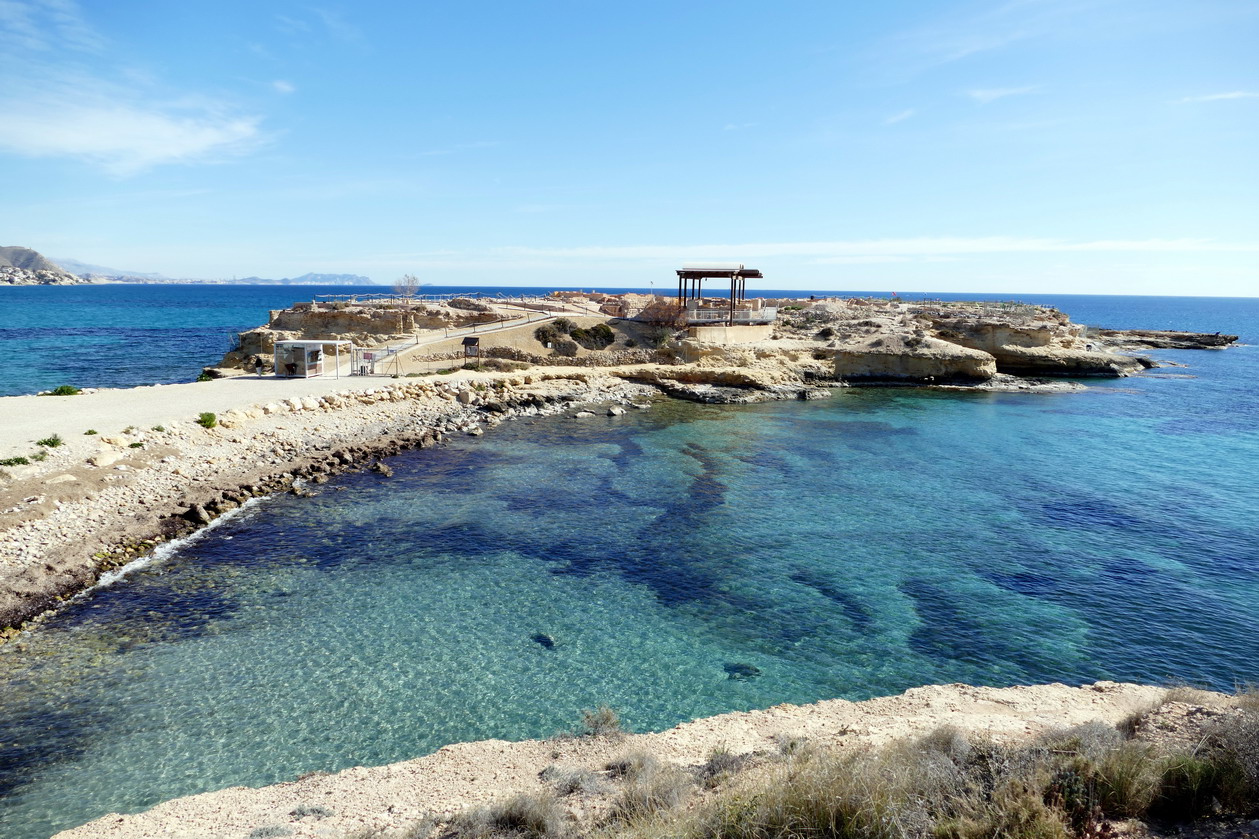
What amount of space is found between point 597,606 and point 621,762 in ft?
19.7

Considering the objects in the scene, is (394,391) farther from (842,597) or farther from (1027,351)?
(1027,351)

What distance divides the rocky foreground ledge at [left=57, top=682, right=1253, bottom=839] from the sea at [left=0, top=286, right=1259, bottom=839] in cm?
77

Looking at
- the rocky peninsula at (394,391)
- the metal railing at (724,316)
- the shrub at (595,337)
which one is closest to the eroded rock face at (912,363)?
the rocky peninsula at (394,391)

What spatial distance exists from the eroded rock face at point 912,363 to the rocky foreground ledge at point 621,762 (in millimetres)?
39675

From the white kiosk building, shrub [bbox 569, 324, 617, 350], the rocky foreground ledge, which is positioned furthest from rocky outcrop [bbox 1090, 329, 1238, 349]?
the rocky foreground ledge

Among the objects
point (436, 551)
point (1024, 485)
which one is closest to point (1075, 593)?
point (1024, 485)

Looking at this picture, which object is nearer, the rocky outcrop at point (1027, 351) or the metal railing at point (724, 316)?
the metal railing at point (724, 316)

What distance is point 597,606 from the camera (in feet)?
47.0

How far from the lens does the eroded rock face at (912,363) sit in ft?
158

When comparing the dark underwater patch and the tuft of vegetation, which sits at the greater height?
the tuft of vegetation

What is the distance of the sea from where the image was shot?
10133 mm

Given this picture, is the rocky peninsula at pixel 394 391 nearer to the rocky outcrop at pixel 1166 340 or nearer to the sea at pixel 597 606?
the sea at pixel 597 606

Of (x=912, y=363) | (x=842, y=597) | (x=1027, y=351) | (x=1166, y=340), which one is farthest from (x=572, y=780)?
(x=1166, y=340)

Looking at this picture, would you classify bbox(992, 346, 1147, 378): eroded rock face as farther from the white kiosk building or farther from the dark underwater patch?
the white kiosk building
